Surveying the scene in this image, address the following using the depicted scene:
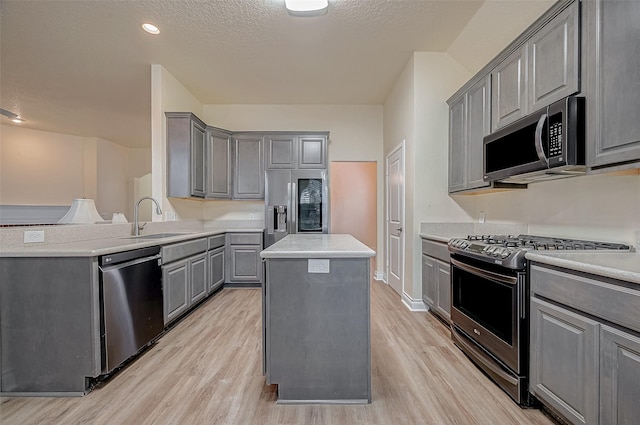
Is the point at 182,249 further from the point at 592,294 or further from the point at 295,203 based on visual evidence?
the point at 592,294

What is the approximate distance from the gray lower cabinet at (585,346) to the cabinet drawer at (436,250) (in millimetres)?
1152

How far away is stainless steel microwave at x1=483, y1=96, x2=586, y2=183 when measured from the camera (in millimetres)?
1724

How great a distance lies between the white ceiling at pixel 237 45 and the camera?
2.73m

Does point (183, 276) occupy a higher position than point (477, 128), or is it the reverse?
point (477, 128)

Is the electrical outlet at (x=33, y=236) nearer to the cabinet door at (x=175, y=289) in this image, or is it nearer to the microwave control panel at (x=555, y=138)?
the cabinet door at (x=175, y=289)

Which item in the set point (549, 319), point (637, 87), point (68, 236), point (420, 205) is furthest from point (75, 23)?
point (549, 319)

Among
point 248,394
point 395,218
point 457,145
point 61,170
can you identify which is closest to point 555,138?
point 457,145

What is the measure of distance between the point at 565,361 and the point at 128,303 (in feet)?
9.22

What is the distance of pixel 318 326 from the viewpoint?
72.1 inches

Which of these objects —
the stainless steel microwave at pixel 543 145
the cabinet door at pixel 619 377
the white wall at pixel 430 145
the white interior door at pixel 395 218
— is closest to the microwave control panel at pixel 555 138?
the stainless steel microwave at pixel 543 145

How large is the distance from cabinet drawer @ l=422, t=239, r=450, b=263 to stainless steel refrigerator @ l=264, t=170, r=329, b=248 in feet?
5.36

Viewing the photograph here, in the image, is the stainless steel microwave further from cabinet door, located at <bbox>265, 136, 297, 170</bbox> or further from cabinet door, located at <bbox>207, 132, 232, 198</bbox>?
cabinet door, located at <bbox>207, 132, 232, 198</bbox>

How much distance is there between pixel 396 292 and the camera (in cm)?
432

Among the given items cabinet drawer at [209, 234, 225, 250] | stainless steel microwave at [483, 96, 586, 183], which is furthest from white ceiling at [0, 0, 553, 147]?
cabinet drawer at [209, 234, 225, 250]
